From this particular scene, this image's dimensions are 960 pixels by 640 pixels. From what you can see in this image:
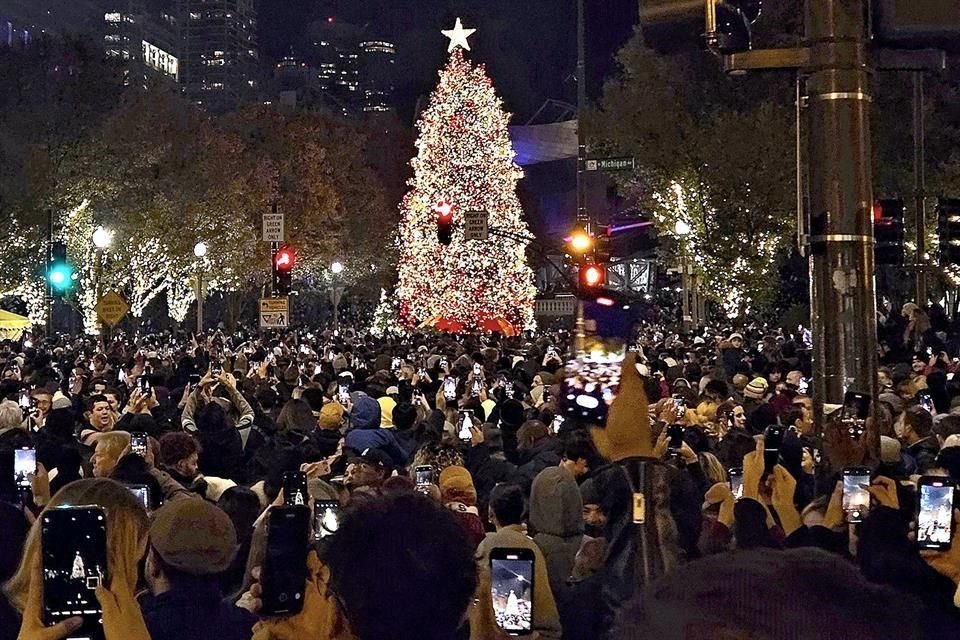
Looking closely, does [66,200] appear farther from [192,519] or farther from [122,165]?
[192,519]

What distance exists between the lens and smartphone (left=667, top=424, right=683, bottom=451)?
9.11 metres

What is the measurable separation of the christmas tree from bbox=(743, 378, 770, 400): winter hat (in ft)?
95.8

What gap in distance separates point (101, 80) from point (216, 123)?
20.0 m

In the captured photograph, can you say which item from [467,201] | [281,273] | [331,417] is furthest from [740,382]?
[467,201]

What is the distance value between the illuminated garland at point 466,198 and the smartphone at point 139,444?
119ft

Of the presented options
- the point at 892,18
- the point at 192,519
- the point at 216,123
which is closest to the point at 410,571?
the point at 192,519

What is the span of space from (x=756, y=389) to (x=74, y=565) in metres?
12.7

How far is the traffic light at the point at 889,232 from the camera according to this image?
1432 cm

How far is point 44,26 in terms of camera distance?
4405 inches

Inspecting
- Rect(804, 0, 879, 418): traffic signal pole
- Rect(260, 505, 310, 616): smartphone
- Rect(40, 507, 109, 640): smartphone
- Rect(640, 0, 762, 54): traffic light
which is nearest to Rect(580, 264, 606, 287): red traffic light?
Rect(640, 0, 762, 54): traffic light


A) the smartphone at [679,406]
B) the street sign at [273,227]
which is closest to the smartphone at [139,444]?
the smartphone at [679,406]

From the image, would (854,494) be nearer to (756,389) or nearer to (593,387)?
(593,387)

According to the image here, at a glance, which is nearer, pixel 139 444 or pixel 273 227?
pixel 139 444

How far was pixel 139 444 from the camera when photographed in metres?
9.02
